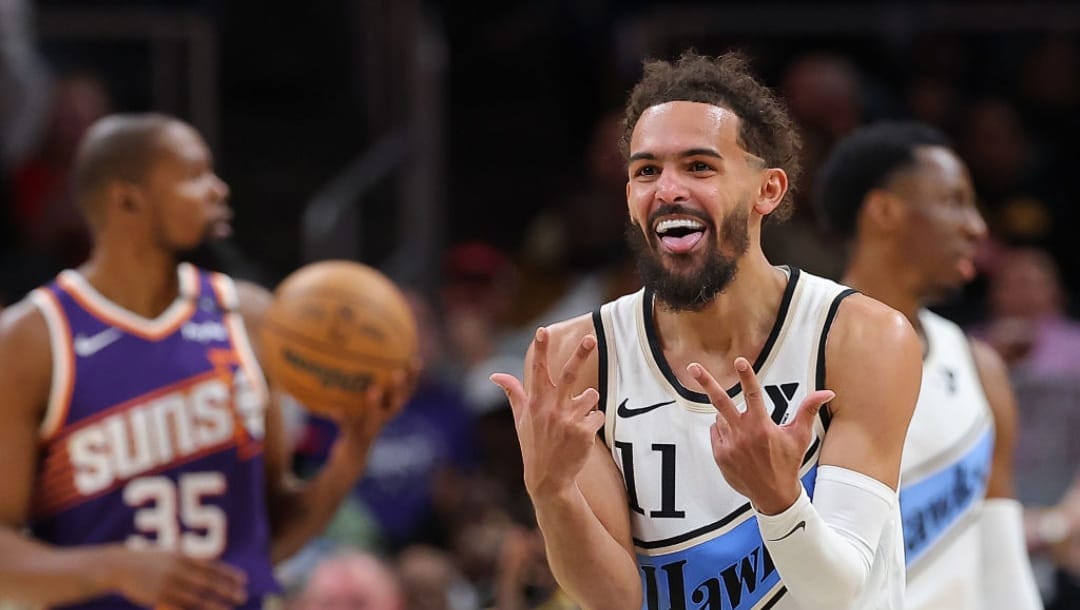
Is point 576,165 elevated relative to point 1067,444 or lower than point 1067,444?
elevated

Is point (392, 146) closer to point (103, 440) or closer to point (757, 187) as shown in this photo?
point (103, 440)

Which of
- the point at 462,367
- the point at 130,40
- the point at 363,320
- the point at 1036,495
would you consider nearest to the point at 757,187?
the point at 363,320

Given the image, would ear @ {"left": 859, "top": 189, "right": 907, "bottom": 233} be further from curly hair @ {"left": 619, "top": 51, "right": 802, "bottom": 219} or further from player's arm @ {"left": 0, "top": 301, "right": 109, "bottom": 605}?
player's arm @ {"left": 0, "top": 301, "right": 109, "bottom": 605}

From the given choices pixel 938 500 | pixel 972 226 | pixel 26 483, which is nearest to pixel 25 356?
pixel 26 483

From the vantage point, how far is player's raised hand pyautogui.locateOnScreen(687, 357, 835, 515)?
10.5 feet

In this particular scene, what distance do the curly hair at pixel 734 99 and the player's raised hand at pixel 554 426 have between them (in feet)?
2.04

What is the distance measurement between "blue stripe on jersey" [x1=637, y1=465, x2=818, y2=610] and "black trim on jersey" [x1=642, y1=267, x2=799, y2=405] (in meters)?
0.26

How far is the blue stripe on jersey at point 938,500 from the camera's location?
466 centimetres

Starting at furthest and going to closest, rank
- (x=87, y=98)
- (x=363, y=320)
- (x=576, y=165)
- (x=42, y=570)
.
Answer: (x=576, y=165) < (x=87, y=98) < (x=363, y=320) < (x=42, y=570)

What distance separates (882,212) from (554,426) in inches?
80.7

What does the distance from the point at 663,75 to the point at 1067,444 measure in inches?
188

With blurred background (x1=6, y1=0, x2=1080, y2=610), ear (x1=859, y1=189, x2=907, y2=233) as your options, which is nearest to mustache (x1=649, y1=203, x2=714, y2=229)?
ear (x1=859, y1=189, x2=907, y2=233)

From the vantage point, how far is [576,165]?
10469 mm

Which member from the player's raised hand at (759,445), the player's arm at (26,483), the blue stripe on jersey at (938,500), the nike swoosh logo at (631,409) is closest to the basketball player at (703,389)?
the nike swoosh logo at (631,409)
